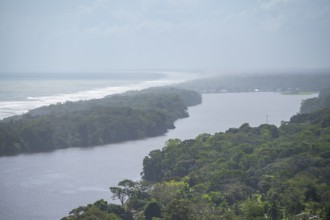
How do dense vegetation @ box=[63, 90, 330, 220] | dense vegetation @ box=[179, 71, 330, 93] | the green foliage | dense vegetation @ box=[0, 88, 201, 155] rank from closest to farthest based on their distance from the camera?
dense vegetation @ box=[63, 90, 330, 220] → the green foliage → dense vegetation @ box=[0, 88, 201, 155] → dense vegetation @ box=[179, 71, 330, 93]

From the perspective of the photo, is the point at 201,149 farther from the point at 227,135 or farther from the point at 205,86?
the point at 205,86

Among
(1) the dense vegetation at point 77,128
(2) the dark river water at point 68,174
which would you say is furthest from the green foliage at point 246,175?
(1) the dense vegetation at point 77,128

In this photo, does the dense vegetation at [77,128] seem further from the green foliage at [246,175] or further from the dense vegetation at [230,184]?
the dense vegetation at [230,184]

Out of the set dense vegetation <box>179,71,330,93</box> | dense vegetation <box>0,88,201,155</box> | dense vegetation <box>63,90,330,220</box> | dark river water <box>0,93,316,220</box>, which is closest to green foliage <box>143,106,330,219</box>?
dense vegetation <box>63,90,330,220</box>

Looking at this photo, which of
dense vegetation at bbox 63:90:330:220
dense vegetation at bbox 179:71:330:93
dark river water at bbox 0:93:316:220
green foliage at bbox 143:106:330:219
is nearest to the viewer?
dense vegetation at bbox 63:90:330:220

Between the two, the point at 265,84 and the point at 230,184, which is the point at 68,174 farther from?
the point at 265,84

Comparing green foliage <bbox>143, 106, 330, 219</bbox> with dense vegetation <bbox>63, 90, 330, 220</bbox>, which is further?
green foliage <bbox>143, 106, 330, 219</bbox>

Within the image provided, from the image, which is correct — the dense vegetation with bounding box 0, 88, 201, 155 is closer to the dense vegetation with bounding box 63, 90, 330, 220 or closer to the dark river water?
the dark river water

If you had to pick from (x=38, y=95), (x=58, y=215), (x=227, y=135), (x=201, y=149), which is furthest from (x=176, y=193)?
(x=38, y=95)
